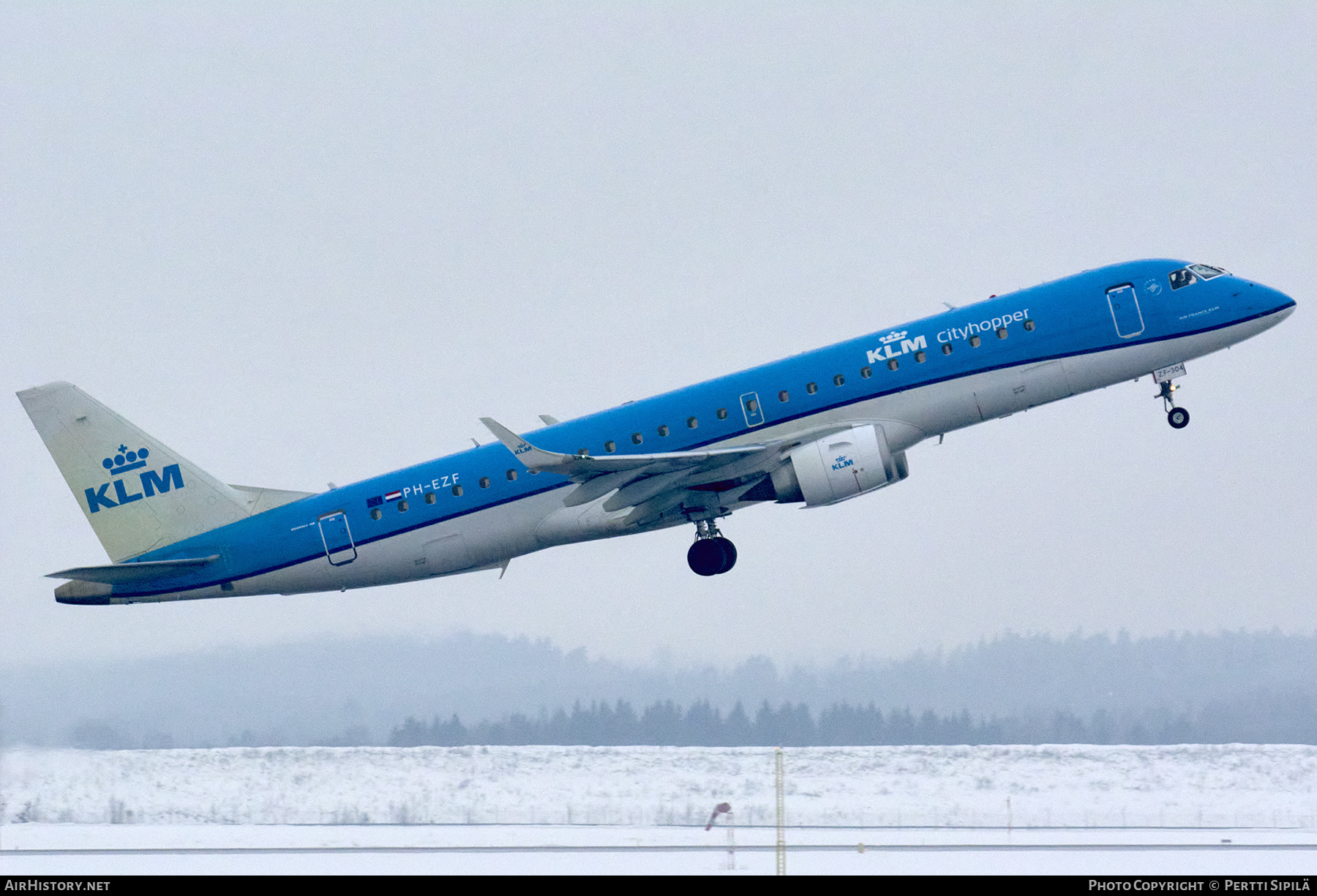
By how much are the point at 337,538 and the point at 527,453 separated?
24.6 feet

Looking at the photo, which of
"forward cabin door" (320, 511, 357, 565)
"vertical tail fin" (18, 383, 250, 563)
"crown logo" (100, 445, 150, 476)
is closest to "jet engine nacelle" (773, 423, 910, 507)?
"forward cabin door" (320, 511, 357, 565)

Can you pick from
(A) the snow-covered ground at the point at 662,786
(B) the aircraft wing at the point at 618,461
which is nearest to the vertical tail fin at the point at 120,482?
(A) the snow-covered ground at the point at 662,786

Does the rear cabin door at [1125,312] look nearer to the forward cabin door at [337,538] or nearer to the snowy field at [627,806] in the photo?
the snowy field at [627,806]

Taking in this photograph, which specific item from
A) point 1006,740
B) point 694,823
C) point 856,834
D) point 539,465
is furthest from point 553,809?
point 1006,740

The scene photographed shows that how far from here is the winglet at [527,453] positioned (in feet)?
116

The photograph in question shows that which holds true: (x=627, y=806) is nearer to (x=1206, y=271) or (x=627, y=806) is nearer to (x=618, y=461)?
(x=618, y=461)

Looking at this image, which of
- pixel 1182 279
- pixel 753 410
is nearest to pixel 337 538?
pixel 753 410

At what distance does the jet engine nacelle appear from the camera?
124 ft

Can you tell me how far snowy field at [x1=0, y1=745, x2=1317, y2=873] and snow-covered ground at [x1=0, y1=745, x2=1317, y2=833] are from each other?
63 millimetres

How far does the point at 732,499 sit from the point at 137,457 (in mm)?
16289

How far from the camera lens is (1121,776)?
44.7m

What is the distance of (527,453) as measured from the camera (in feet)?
121
